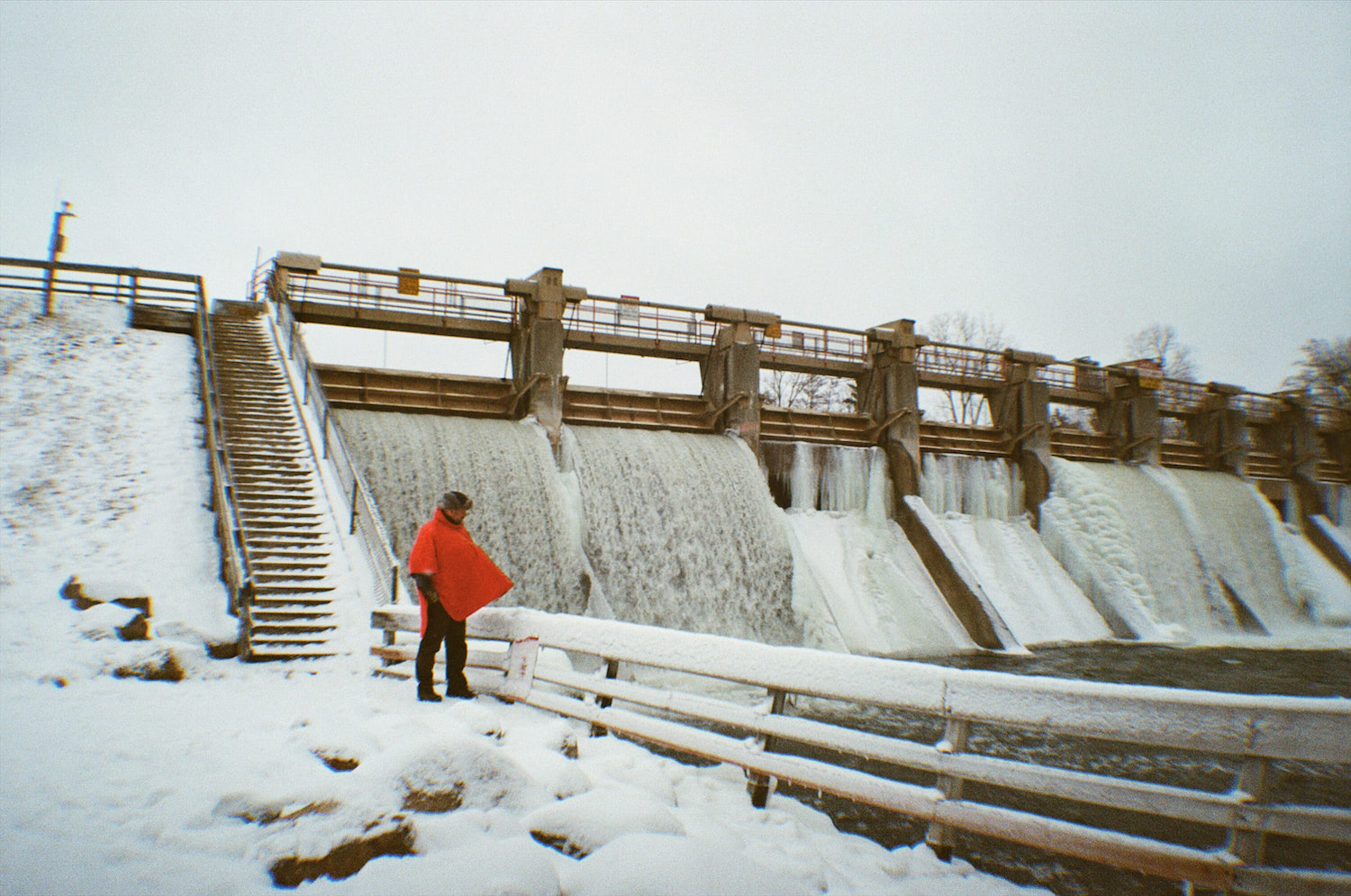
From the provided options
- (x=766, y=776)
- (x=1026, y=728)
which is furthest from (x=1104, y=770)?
(x=766, y=776)

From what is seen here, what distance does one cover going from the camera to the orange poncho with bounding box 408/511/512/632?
5.68 m

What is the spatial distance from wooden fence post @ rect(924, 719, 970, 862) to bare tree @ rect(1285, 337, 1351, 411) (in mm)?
40936

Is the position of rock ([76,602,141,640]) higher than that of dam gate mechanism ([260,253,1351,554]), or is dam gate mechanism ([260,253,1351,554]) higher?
dam gate mechanism ([260,253,1351,554])

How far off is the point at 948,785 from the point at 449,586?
367 centimetres

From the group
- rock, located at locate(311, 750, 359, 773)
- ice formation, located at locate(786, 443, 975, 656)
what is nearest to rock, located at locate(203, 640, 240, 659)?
rock, located at locate(311, 750, 359, 773)

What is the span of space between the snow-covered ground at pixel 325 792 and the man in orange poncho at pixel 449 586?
0.30 meters

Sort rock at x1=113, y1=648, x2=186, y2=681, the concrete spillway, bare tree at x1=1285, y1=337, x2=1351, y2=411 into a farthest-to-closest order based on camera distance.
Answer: bare tree at x1=1285, y1=337, x2=1351, y2=411, the concrete spillway, rock at x1=113, y1=648, x2=186, y2=681

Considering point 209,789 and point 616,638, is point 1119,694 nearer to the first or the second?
point 616,638

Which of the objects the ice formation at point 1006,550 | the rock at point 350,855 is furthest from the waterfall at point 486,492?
the ice formation at point 1006,550

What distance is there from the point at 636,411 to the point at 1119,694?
1619 centimetres

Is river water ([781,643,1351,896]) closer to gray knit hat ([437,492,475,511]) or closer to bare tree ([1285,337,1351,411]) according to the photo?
gray knit hat ([437,492,475,511])

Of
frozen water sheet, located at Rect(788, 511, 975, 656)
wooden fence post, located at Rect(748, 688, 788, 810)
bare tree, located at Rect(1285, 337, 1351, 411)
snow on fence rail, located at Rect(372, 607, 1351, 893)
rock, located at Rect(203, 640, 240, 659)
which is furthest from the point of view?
bare tree, located at Rect(1285, 337, 1351, 411)

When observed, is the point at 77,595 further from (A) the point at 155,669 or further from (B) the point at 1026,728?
(B) the point at 1026,728

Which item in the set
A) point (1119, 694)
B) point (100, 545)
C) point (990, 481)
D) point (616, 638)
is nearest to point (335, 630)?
point (100, 545)
